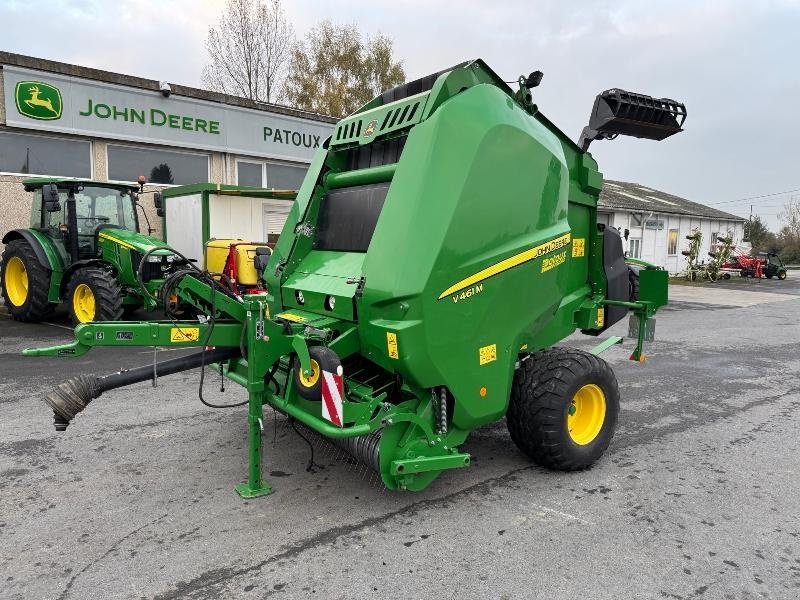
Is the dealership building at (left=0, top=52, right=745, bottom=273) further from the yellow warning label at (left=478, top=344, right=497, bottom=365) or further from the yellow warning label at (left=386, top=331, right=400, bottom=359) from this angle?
the yellow warning label at (left=386, top=331, right=400, bottom=359)

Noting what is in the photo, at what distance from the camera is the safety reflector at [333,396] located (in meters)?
2.97

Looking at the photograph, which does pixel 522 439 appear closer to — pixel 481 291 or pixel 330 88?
pixel 481 291

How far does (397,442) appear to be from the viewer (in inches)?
125

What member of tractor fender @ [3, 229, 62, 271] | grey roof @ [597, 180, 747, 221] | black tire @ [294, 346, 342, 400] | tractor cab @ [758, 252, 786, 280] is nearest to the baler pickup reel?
black tire @ [294, 346, 342, 400]

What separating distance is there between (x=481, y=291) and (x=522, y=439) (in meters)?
1.18

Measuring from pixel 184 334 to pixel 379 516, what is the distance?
1.48m

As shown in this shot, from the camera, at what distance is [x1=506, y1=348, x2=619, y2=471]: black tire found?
368 cm

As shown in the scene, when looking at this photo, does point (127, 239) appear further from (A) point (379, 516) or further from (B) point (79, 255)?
(A) point (379, 516)

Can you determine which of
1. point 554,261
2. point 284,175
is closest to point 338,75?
point 284,175

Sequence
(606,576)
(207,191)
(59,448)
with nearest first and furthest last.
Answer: (606,576) → (59,448) → (207,191)

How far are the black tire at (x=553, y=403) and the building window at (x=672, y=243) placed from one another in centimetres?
2907

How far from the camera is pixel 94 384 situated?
3145mm

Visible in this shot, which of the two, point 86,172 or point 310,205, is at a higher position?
point 86,172

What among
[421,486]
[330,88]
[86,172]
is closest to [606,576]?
[421,486]
